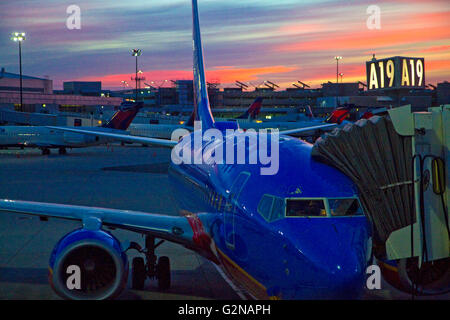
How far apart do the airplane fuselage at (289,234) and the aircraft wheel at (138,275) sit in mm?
3023

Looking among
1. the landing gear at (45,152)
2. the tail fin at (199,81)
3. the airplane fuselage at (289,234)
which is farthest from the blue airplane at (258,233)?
the landing gear at (45,152)

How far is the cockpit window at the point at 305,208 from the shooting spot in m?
8.43

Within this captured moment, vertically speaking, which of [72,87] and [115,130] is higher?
[72,87]

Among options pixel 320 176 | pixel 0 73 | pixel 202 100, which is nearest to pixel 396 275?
pixel 320 176

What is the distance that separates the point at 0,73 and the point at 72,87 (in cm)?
3580

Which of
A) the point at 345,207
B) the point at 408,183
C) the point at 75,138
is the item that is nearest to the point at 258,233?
the point at 345,207

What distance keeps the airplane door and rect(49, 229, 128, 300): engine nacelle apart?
2202 mm

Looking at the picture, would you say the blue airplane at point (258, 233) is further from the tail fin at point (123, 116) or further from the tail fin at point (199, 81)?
the tail fin at point (123, 116)

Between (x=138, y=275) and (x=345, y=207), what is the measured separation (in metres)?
6.13

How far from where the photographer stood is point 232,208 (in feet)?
31.6

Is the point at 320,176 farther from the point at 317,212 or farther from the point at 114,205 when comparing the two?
the point at 114,205

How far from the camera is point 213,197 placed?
443 inches

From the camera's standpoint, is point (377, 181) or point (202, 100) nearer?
point (377, 181)

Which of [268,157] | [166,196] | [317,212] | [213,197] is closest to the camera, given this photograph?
[317,212]
